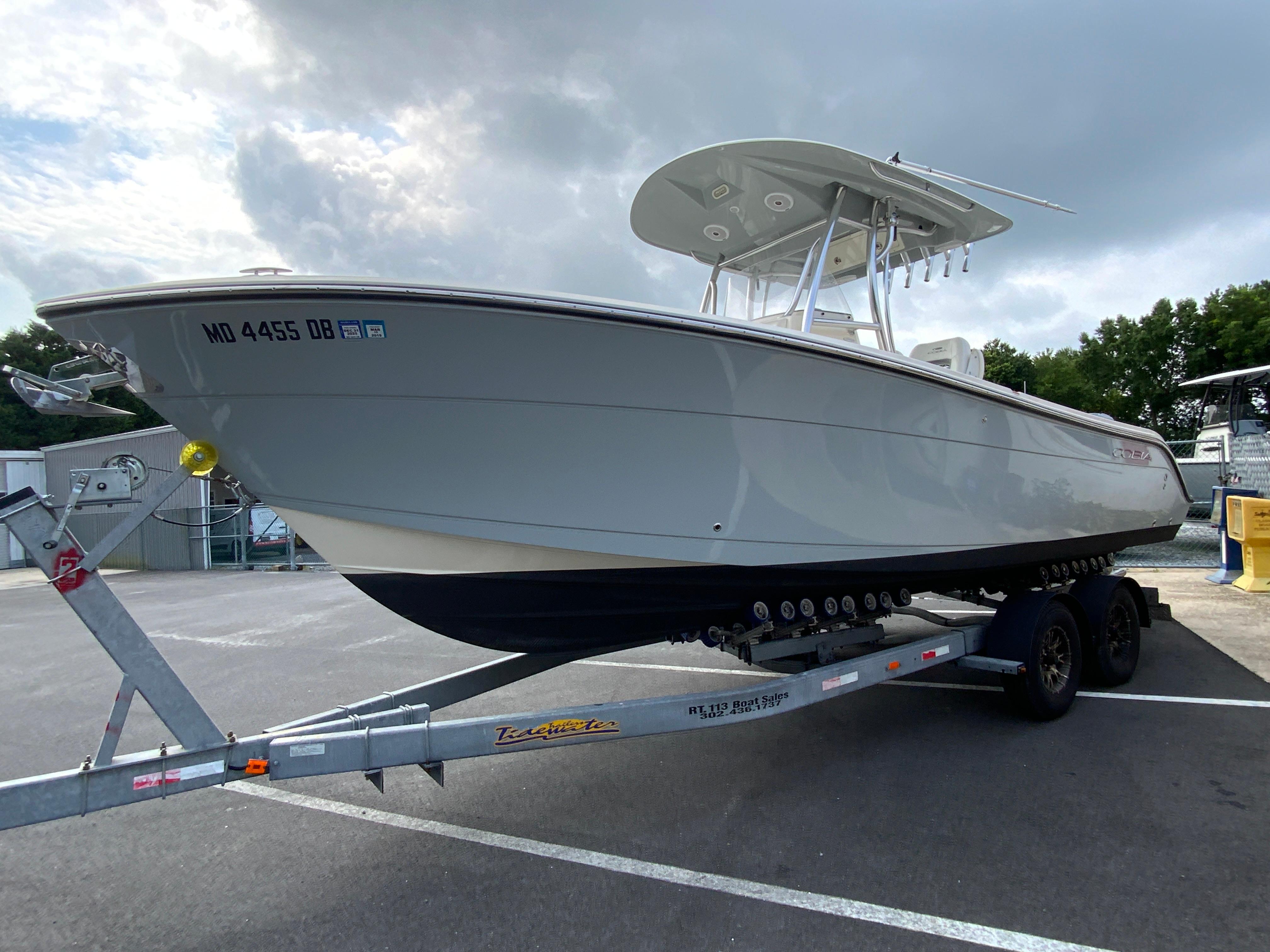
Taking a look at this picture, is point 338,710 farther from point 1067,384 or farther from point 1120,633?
point 1067,384

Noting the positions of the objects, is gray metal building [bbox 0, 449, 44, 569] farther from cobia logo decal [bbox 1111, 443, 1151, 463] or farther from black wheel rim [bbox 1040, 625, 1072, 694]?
cobia logo decal [bbox 1111, 443, 1151, 463]

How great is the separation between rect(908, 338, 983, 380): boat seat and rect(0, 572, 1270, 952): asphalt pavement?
6.99 feet

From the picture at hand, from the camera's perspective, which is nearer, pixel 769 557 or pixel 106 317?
pixel 106 317

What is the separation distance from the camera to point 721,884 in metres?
2.42

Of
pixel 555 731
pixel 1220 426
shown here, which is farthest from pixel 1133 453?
pixel 1220 426

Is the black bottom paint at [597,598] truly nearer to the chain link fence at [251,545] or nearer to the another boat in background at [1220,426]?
the another boat in background at [1220,426]

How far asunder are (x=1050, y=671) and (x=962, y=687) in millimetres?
819

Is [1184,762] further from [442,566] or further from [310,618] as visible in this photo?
[310,618]

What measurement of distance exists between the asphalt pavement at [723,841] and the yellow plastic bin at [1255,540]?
4.69 metres

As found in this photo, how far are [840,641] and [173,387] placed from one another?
323 centimetres

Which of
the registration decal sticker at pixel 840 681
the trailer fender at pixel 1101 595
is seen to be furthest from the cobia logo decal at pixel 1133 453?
the registration decal sticker at pixel 840 681

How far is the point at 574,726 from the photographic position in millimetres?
2646

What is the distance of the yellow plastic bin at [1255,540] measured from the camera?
804 centimetres

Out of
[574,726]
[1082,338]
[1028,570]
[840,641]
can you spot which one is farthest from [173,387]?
[1082,338]
